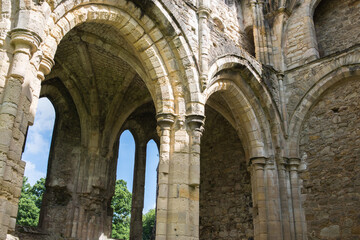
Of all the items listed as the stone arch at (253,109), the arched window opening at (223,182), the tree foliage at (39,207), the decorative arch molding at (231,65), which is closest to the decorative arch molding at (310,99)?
the stone arch at (253,109)

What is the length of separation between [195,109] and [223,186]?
170 inches

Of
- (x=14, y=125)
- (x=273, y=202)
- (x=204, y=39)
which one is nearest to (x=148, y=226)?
(x=273, y=202)

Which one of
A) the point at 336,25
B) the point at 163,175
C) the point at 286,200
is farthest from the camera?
the point at 336,25

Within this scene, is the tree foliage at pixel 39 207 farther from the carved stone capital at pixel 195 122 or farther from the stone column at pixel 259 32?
the carved stone capital at pixel 195 122

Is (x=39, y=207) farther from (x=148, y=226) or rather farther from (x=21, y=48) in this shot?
(x=21, y=48)

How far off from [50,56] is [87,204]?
5.00m

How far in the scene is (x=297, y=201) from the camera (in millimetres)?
7531

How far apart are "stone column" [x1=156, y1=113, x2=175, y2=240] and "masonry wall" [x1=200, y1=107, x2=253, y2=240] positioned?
4.13 meters

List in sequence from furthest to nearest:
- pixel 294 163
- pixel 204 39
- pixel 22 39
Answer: pixel 294 163, pixel 204 39, pixel 22 39

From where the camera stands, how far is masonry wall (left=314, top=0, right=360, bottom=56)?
883cm

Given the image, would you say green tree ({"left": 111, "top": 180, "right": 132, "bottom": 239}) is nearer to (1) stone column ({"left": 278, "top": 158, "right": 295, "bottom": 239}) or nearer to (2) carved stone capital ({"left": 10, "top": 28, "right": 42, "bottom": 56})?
(1) stone column ({"left": 278, "top": 158, "right": 295, "bottom": 239})

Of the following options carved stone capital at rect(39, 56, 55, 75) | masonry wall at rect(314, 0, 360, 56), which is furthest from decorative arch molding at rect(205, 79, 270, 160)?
carved stone capital at rect(39, 56, 55, 75)

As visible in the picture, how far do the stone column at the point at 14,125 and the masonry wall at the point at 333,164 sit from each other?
5.70m

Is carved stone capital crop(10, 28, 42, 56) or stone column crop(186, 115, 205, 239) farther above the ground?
carved stone capital crop(10, 28, 42, 56)
